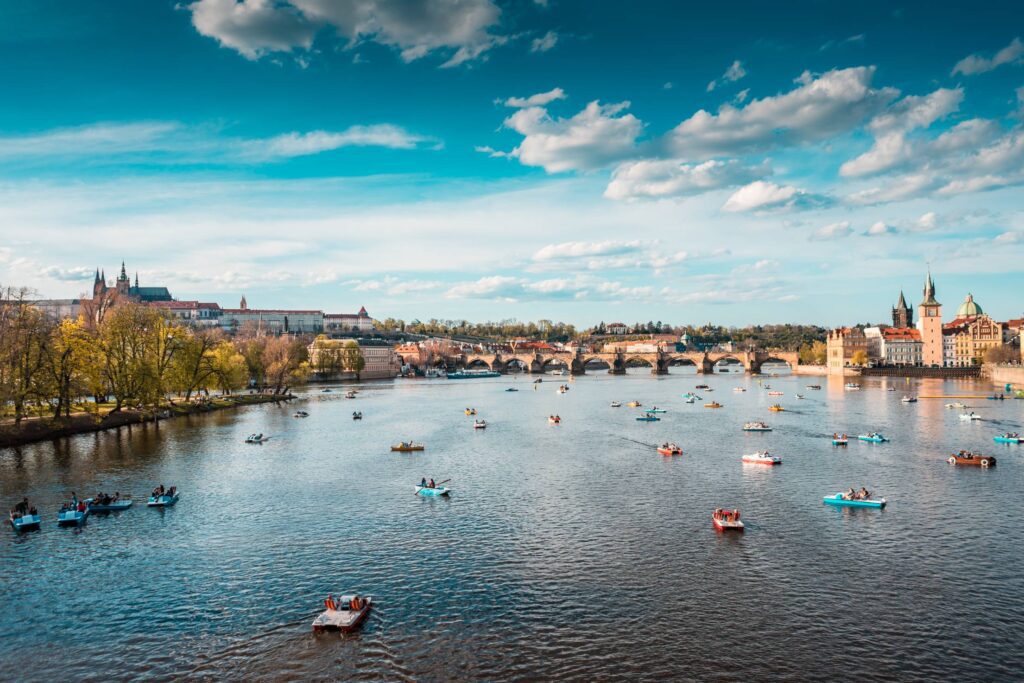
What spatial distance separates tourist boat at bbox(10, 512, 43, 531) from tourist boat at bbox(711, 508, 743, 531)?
41.3 m

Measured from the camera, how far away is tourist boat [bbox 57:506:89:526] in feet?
150

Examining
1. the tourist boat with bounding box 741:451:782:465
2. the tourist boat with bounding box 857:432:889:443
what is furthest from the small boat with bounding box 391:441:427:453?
the tourist boat with bounding box 857:432:889:443

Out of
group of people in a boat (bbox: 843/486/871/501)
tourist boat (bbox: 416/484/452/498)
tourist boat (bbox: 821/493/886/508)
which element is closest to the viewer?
tourist boat (bbox: 821/493/886/508)

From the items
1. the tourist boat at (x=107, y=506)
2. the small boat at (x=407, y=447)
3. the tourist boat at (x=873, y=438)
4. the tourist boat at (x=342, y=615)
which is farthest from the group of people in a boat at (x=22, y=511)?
the tourist boat at (x=873, y=438)

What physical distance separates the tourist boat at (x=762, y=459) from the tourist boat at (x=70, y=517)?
53056mm

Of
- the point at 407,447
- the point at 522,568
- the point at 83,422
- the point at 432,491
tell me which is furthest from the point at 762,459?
the point at 83,422

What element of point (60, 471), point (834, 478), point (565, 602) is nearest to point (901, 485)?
point (834, 478)

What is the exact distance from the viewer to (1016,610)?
3095 centimetres

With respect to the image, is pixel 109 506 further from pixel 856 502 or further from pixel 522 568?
pixel 856 502

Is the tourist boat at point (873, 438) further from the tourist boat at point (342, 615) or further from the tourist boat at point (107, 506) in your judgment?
the tourist boat at point (107, 506)

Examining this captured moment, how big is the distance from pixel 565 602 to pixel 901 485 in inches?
1461

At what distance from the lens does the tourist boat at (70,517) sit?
45812mm

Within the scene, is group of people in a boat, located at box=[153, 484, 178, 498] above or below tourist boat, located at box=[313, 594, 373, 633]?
above

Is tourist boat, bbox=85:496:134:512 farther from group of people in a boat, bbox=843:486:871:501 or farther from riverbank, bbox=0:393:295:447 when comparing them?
group of people in a boat, bbox=843:486:871:501
